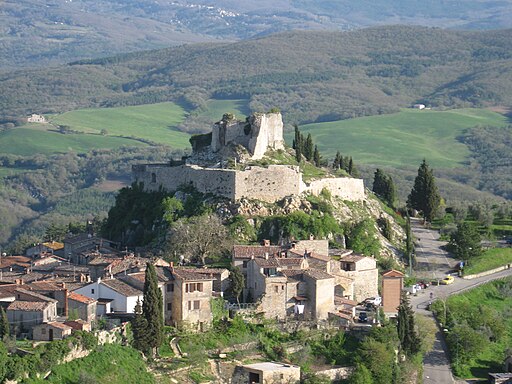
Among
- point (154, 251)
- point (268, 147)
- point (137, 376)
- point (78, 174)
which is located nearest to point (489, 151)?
point (78, 174)

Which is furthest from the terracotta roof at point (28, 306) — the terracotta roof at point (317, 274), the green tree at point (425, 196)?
the green tree at point (425, 196)

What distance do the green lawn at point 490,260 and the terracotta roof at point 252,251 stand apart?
14.6 metres

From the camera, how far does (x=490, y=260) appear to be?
7444cm

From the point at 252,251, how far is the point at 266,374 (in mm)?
10148

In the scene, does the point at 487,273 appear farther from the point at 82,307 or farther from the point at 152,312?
the point at 82,307

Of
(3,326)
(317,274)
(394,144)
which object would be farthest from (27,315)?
(394,144)

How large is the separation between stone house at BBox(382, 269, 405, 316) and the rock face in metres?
13.9

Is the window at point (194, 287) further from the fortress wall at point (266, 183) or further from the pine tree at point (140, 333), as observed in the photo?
the fortress wall at point (266, 183)

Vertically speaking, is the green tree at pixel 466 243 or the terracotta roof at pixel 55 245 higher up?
the green tree at pixel 466 243

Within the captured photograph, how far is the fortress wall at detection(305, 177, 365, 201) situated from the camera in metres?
72.4

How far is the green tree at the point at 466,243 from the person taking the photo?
7344 cm

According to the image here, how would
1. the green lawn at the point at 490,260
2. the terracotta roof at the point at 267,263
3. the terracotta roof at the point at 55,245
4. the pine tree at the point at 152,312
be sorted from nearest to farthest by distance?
1. the pine tree at the point at 152,312
2. the terracotta roof at the point at 267,263
3. the terracotta roof at the point at 55,245
4. the green lawn at the point at 490,260

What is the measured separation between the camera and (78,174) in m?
169

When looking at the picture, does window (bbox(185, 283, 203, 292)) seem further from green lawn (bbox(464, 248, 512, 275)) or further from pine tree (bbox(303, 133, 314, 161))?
pine tree (bbox(303, 133, 314, 161))
